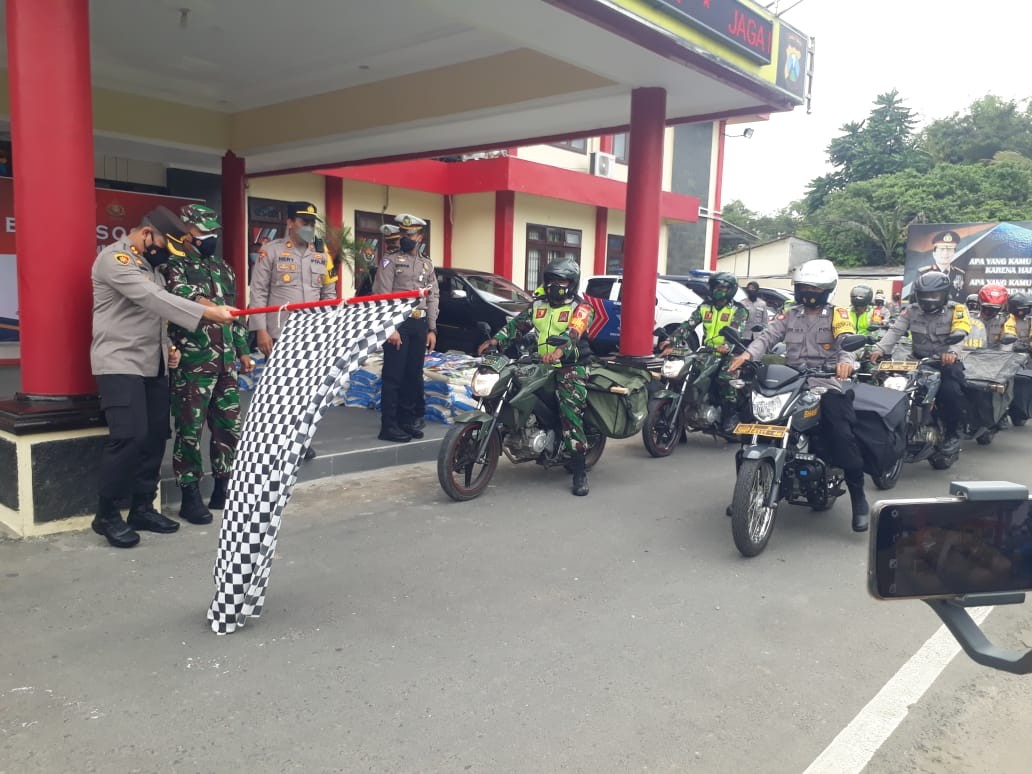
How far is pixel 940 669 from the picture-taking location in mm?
3436

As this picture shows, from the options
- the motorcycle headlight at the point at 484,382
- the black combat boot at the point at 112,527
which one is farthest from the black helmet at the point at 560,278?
the black combat boot at the point at 112,527

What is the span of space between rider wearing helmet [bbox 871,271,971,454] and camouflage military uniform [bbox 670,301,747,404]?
132 cm

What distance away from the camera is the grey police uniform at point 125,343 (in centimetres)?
435

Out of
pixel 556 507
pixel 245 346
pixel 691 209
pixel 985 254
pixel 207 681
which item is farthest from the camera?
pixel 691 209

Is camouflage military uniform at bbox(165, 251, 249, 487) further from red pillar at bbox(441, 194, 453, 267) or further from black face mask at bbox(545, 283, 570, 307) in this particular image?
red pillar at bbox(441, 194, 453, 267)

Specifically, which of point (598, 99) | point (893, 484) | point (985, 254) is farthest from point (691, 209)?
point (893, 484)

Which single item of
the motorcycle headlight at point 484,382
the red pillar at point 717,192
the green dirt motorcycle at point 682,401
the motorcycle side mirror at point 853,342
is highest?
the red pillar at point 717,192

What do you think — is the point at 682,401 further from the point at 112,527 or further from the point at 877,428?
the point at 112,527

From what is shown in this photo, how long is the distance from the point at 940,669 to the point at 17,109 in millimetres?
5470

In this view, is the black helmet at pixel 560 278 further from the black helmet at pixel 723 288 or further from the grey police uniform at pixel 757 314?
the grey police uniform at pixel 757 314

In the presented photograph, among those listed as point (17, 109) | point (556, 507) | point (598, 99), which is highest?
point (598, 99)

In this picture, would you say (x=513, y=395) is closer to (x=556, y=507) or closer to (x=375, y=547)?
(x=556, y=507)

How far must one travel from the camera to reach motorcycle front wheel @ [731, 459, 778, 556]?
15.2ft

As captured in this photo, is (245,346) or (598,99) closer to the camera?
(245,346)
